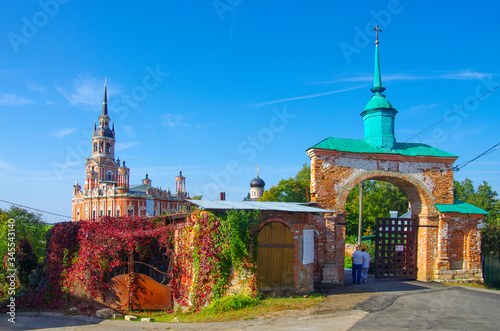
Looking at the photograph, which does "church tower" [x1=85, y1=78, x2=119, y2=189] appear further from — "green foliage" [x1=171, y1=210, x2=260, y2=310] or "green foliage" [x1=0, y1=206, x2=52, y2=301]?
"green foliage" [x1=171, y1=210, x2=260, y2=310]

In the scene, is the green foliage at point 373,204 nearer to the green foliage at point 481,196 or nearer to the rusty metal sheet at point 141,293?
the green foliage at point 481,196

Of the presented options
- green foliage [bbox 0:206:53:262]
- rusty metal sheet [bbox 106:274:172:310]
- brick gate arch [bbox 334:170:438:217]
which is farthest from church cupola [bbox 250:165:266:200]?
rusty metal sheet [bbox 106:274:172:310]

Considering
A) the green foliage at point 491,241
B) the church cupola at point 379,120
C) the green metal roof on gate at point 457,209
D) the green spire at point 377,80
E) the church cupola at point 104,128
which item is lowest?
the green foliage at point 491,241

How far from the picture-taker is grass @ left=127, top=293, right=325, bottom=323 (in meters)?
9.34

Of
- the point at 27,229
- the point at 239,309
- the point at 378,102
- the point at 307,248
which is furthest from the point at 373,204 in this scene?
the point at 239,309

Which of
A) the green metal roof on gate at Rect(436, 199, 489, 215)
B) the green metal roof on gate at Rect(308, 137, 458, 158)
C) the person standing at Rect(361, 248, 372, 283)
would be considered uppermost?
the green metal roof on gate at Rect(308, 137, 458, 158)

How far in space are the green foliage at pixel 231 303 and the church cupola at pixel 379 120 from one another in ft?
28.0

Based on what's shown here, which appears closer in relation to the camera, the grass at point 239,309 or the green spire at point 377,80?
the grass at point 239,309

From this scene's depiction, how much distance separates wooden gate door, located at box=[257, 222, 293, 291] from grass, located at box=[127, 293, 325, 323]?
0.47 m

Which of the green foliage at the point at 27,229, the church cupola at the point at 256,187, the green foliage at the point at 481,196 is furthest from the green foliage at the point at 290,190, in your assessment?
the green foliage at the point at 27,229

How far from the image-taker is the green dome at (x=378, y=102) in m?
15.8

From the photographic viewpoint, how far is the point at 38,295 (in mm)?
12039

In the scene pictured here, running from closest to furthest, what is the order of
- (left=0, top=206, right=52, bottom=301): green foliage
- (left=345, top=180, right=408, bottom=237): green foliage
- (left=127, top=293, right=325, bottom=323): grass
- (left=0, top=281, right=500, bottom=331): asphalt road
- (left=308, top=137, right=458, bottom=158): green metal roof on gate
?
1. (left=0, top=281, right=500, bottom=331): asphalt road
2. (left=127, top=293, right=325, bottom=323): grass
3. (left=0, top=206, right=52, bottom=301): green foliage
4. (left=308, top=137, right=458, bottom=158): green metal roof on gate
5. (left=345, top=180, right=408, bottom=237): green foliage

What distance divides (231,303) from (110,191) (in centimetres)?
5077
